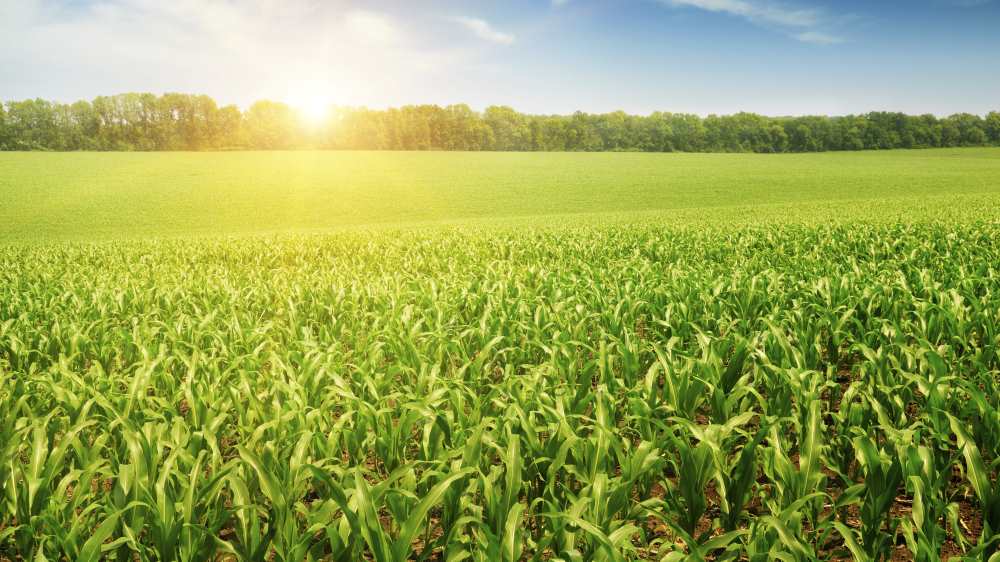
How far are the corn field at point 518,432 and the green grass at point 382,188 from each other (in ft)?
99.1

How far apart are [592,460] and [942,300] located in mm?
4285

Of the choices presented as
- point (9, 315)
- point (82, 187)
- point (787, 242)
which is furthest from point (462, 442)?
point (82, 187)

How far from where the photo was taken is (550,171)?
63.0 m

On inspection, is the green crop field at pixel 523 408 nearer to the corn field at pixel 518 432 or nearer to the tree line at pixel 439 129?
the corn field at pixel 518 432

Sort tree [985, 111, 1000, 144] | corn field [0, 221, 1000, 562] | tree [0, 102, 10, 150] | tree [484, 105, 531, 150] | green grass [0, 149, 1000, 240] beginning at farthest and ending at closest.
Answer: tree [484, 105, 531, 150] < tree [985, 111, 1000, 144] < tree [0, 102, 10, 150] < green grass [0, 149, 1000, 240] < corn field [0, 221, 1000, 562]

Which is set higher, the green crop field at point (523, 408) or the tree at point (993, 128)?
A: the tree at point (993, 128)

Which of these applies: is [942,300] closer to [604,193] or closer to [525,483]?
[525,483]

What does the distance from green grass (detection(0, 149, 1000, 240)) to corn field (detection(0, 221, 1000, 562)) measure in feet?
99.1

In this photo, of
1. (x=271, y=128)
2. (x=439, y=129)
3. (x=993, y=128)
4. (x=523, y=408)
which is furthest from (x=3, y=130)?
(x=993, y=128)

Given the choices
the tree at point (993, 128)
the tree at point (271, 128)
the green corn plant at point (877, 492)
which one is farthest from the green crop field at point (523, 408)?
the tree at point (993, 128)

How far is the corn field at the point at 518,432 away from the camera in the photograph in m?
2.31

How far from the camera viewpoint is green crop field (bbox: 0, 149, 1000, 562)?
7.72ft

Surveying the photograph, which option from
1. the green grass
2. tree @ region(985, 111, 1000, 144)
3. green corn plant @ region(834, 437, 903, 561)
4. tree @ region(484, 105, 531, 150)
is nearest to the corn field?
green corn plant @ region(834, 437, 903, 561)

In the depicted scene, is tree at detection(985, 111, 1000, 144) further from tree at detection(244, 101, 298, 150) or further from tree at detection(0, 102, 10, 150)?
tree at detection(0, 102, 10, 150)
